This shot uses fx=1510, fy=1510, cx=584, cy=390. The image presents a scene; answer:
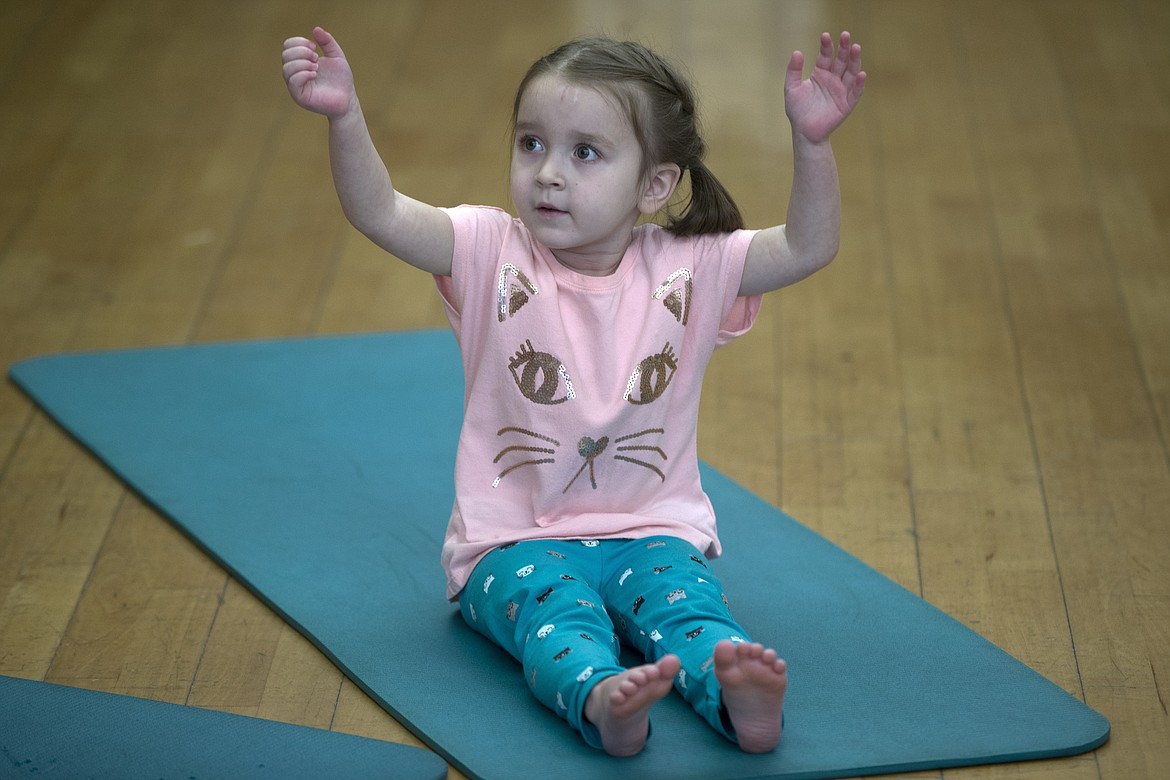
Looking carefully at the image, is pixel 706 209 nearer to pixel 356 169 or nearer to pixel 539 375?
pixel 539 375

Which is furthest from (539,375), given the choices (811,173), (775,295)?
(775,295)

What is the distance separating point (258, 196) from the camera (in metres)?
2.48

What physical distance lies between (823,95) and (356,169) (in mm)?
394

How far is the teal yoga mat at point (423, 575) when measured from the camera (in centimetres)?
126

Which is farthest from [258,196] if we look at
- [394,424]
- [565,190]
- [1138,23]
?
[1138,23]

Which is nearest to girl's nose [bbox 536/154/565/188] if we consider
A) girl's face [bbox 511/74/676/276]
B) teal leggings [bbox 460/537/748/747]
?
girl's face [bbox 511/74/676/276]

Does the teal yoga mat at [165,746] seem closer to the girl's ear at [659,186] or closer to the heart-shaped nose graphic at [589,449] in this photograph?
the heart-shaped nose graphic at [589,449]

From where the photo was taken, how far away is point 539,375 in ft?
4.53

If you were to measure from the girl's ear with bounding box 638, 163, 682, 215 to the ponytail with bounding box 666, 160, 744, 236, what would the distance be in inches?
0.8

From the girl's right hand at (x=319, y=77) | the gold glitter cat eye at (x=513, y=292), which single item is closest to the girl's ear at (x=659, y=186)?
the gold glitter cat eye at (x=513, y=292)

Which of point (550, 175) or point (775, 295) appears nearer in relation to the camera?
point (550, 175)

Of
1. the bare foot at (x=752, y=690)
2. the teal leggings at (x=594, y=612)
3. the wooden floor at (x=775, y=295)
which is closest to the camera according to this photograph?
the bare foot at (x=752, y=690)

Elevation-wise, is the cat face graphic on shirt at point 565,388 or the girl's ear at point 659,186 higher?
the girl's ear at point 659,186

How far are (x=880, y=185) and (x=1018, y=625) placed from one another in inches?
46.6
